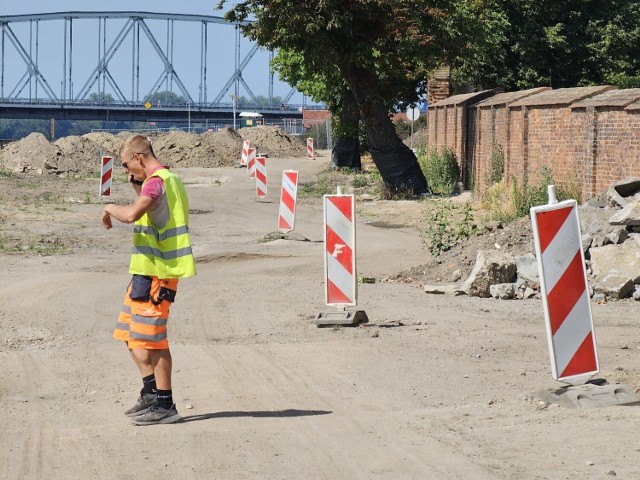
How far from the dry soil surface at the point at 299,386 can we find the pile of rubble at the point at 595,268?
0.34m

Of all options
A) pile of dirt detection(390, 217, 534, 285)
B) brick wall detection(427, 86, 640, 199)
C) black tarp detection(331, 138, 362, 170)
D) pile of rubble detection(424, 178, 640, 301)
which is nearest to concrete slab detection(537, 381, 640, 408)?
pile of rubble detection(424, 178, 640, 301)

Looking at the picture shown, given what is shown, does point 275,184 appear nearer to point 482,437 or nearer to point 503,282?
point 503,282

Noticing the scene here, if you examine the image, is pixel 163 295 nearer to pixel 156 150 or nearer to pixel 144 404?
pixel 144 404

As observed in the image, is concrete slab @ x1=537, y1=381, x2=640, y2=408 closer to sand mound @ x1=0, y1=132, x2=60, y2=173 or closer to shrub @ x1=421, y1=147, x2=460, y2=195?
shrub @ x1=421, y1=147, x2=460, y2=195

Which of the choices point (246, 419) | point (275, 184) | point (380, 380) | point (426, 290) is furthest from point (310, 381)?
point (275, 184)

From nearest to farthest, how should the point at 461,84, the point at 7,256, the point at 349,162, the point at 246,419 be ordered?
1. the point at 246,419
2. the point at 7,256
3. the point at 461,84
4. the point at 349,162

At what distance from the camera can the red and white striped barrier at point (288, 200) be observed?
890 inches

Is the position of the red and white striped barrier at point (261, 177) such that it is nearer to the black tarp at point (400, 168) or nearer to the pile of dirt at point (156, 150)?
the black tarp at point (400, 168)

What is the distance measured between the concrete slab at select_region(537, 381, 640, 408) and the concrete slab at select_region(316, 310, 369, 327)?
4.07 metres

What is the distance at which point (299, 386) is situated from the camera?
9031 millimetres

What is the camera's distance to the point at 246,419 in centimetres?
785

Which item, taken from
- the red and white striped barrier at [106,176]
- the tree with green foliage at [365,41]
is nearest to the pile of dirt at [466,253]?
the tree with green foliage at [365,41]

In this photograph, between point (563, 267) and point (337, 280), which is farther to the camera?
point (337, 280)

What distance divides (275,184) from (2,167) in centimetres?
1662
